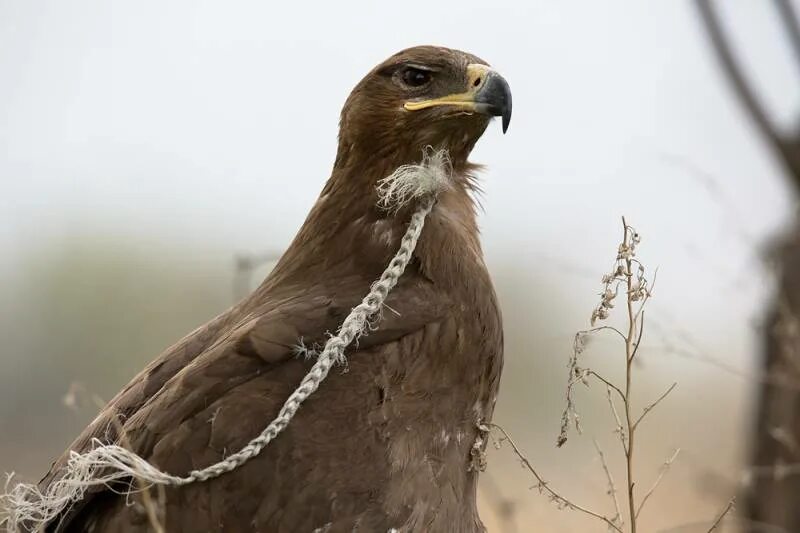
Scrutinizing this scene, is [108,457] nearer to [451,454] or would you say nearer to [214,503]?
[214,503]

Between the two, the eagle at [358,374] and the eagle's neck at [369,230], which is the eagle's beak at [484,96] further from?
the eagle's neck at [369,230]

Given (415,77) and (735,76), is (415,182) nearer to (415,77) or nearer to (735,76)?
(415,77)

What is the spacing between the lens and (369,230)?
13.0ft

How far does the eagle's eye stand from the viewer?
402 centimetres

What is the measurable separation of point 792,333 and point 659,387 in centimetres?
349

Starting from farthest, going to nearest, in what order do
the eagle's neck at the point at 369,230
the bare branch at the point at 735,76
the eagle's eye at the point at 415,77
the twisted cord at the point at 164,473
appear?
the bare branch at the point at 735,76
the eagle's eye at the point at 415,77
the eagle's neck at the point at 369,230
the twisted cord at the point at 164,473

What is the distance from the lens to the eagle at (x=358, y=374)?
11.5ft

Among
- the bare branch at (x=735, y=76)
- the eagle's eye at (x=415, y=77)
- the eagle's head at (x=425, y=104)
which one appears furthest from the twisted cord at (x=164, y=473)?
the bare branch at (x=735, y=76)

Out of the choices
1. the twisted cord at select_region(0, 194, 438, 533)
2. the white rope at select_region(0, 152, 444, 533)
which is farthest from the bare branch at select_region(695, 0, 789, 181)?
the twisted cord at select_region(0, 194, 438, 533)

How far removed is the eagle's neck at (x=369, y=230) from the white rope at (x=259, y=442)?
0.16ft

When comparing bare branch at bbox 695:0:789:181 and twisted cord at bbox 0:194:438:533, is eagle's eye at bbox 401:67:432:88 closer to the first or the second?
twisted cord at bbox 0:194:438:533

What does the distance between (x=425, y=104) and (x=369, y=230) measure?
0.44 metres

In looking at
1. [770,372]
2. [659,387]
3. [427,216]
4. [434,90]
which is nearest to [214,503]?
[427,216]

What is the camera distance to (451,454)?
144 inches
